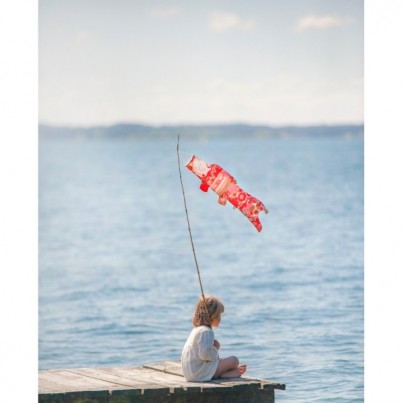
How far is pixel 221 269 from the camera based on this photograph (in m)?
10.0

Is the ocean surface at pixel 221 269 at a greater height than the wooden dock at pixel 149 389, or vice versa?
the ocean surface at pixel 221 269

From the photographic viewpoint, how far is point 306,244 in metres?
11.2

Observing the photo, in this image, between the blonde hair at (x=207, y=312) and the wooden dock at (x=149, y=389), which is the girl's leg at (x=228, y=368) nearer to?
the wooden dock at (x=149, y=389)

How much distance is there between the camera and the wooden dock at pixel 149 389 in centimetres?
380

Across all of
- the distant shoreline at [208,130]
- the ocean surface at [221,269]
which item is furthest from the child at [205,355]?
the distant shoreline at [208,130]

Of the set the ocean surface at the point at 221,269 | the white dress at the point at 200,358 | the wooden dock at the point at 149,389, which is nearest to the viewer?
the wooden dock at the point at 149,389

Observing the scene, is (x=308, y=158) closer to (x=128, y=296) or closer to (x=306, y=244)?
(x=306, y=244)

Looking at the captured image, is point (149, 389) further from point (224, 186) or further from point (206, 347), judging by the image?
point (224, 186)

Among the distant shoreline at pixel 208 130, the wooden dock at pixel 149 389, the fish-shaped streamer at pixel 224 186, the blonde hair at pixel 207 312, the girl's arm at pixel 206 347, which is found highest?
the distant shoreline at pixel 208 130

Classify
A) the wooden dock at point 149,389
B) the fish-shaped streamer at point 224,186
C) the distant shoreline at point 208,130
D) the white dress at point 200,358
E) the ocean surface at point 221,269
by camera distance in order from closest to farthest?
1. the wooden dock at point 149,389
2. the white dress at point 200,358
3. the fish-shaped streamer at point 224,186
4. the ocean surface at point 221,269
5. the distant shoreline at point 208,130

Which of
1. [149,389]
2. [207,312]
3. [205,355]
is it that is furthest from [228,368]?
[149,389]

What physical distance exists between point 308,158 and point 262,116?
25.9ft

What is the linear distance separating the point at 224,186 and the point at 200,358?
691 millimetres

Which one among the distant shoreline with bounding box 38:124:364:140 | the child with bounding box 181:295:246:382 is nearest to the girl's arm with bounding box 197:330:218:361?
the child with bounding box 181:295:246:382
